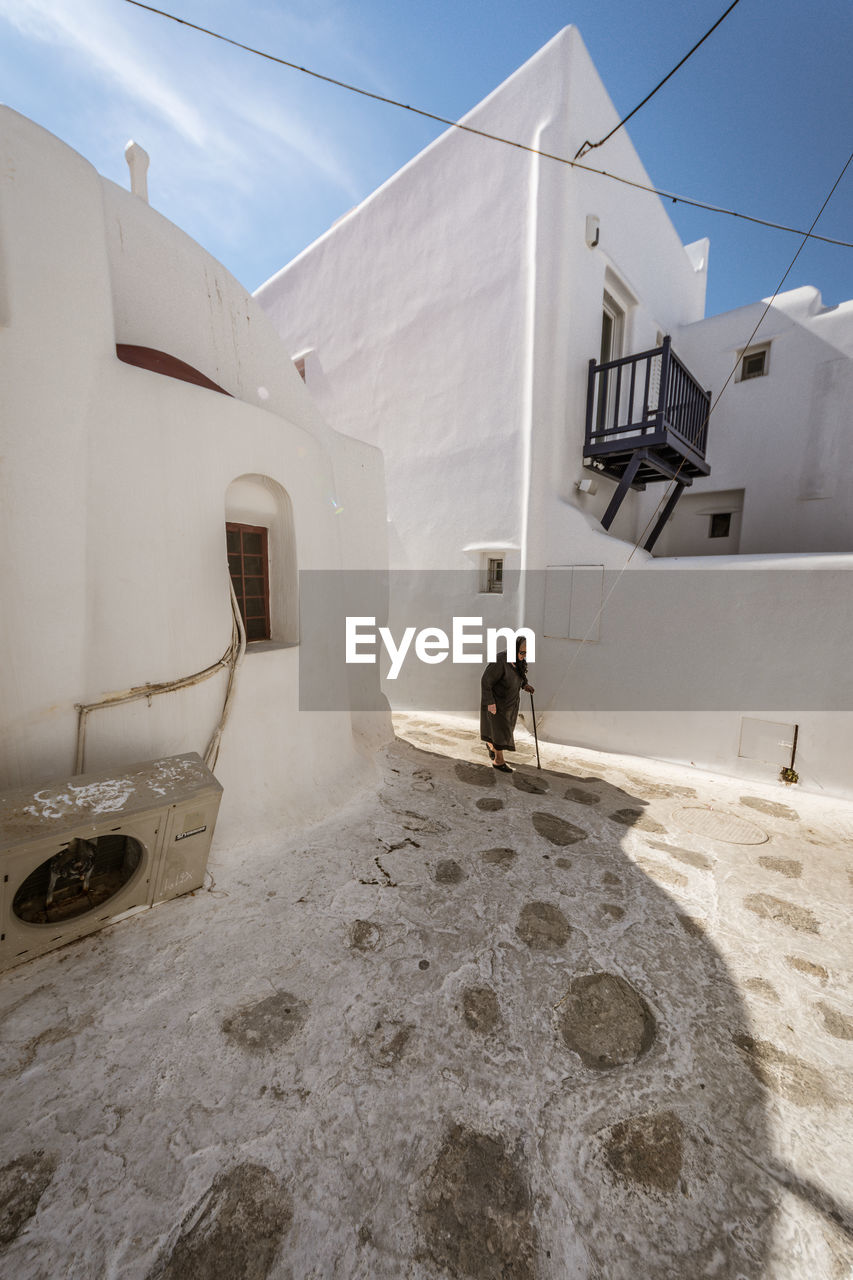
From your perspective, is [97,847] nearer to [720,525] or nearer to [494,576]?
[494,576]

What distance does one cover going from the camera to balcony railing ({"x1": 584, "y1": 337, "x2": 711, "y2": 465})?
7.18m

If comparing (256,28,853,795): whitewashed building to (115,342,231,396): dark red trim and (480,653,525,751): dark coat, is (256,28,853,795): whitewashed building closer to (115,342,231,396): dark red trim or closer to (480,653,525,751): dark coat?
(480,653,525,751): dark coat

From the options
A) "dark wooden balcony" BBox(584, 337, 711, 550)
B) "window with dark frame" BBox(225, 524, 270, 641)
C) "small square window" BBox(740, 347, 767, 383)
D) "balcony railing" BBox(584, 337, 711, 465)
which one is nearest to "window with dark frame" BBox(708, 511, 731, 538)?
"dark wooden balcony" BBox(584, 337, 711, 550)

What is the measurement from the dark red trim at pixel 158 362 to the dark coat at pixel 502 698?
14.8ft

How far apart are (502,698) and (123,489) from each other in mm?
4959

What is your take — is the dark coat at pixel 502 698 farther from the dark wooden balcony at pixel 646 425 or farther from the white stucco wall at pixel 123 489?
the dark wooden balcony at pixel 646 425

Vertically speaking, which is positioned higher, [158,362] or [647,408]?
[647,408]

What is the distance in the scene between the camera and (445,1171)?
2.12m

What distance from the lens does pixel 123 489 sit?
12.0 feet

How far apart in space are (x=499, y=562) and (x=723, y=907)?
5877mm

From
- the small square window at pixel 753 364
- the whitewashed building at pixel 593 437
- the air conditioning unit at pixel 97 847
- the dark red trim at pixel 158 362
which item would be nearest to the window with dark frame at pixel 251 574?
the dark red trim at pixel 158 362

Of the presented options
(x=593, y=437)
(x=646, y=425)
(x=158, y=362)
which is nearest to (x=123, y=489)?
(x=158, y=362)

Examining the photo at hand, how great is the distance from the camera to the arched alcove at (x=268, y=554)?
4.89 m

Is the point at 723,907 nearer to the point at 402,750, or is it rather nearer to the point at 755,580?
the point at 755,580
